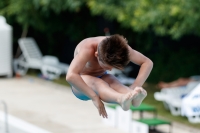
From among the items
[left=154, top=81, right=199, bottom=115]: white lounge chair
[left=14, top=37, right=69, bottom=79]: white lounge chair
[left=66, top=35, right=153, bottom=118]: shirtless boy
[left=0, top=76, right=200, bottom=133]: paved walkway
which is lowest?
[left=0, top=76, right=200, bottom=133]: paved walkway

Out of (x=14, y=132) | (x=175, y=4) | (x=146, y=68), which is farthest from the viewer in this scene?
(x=175, y=4)

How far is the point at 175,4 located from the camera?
11.1 meters

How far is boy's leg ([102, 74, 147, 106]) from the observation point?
4.89 meters

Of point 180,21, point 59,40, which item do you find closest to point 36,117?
point 180,21

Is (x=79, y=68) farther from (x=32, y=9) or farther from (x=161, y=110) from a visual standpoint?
(x=32, y=9)


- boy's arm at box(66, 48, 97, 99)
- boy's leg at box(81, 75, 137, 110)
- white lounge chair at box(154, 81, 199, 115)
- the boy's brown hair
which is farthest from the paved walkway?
the boy's brown hair

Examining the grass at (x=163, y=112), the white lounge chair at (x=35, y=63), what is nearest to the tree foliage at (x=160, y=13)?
the grass at (x=163, y=112)

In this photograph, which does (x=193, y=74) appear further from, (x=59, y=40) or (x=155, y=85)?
(x=59, y=40)

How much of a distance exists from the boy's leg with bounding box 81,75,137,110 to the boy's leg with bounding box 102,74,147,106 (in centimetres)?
6

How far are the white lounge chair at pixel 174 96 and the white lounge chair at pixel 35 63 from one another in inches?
238

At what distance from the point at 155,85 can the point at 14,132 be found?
836cm

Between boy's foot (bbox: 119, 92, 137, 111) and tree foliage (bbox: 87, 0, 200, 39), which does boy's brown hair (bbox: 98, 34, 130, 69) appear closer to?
boy's foot (bbox: 119, 92, 137, 111)

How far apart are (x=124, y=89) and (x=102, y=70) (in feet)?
1.39

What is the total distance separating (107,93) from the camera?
5.17 m
